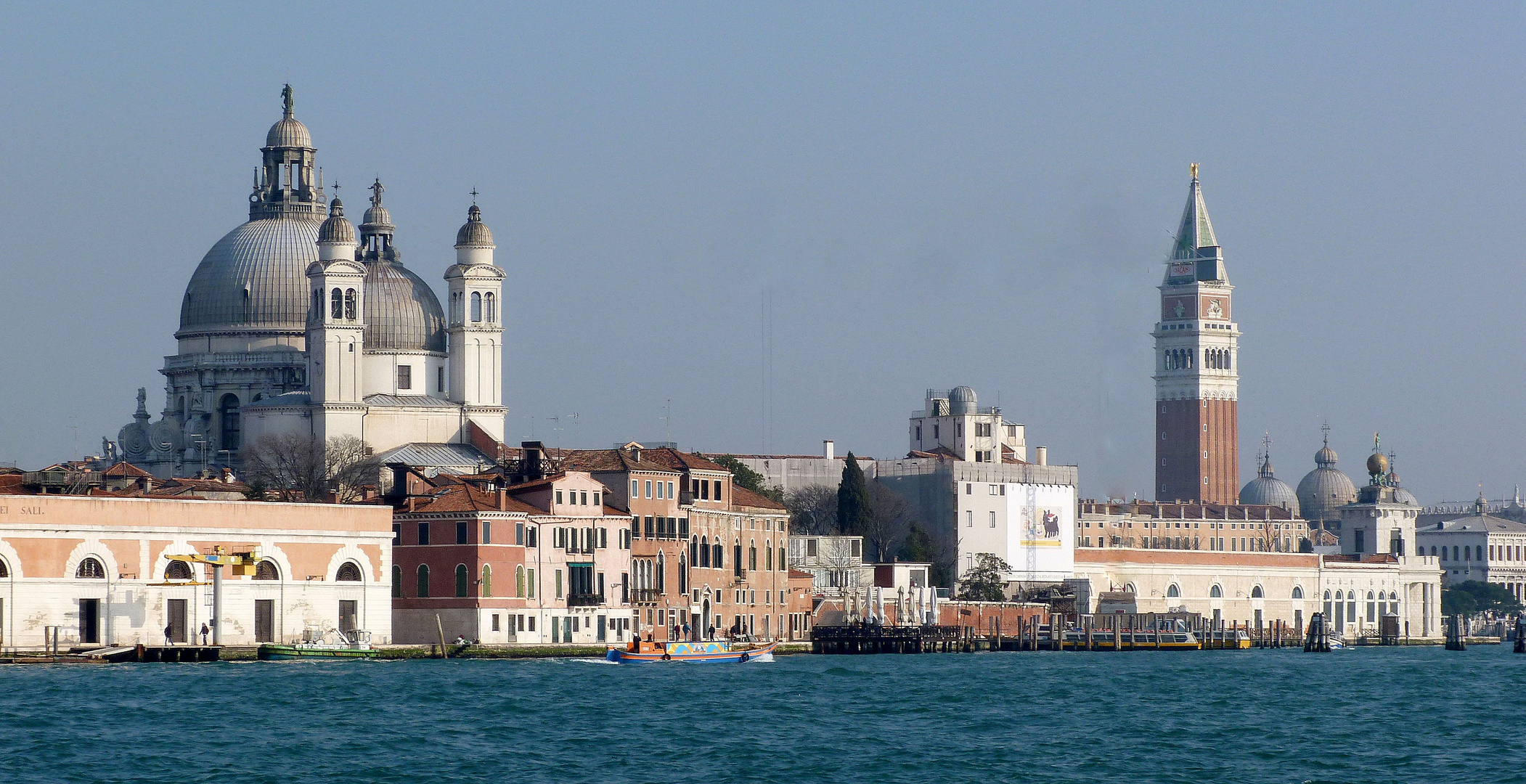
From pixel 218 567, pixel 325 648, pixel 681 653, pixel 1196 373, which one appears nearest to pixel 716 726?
pixel 218 567

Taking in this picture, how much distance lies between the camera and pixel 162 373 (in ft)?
306

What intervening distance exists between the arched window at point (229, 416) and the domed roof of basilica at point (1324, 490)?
285ft

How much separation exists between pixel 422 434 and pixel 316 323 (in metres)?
Answer: 4.99

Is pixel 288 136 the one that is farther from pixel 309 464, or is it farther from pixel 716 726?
pixel 716 726

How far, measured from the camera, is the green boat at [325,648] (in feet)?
205

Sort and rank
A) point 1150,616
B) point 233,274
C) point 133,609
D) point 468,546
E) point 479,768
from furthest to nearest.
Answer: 1. point 1150,616
2. point 233,274
3. point 468,546
4. point 133,609
5. point 479,768

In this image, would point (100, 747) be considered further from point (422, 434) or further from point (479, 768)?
point (422, 434)

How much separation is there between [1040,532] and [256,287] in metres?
34.3

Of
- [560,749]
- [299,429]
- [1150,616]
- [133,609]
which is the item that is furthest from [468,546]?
[1150,616]

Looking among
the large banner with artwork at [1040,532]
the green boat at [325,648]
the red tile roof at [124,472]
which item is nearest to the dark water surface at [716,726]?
the green boat at [325,648]

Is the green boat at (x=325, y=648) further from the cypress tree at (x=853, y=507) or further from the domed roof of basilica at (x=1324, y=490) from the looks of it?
the domed roof of basilica at (x=1324, y=490)

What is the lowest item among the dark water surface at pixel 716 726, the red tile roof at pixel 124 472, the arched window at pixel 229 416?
the dark water surface at pixel 716 726

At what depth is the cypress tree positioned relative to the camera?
96.1 meters

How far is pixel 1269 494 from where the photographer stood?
158000 mm
